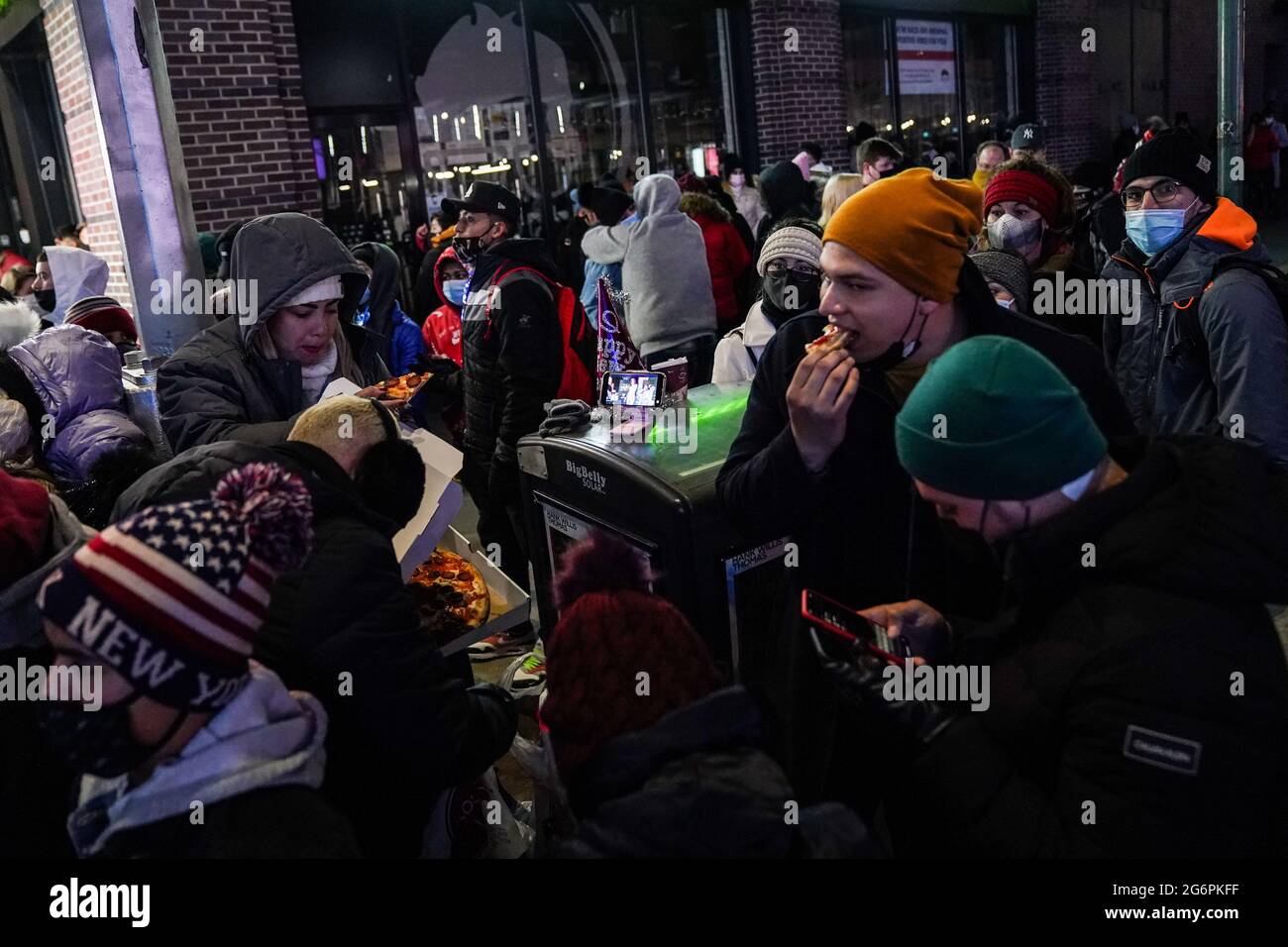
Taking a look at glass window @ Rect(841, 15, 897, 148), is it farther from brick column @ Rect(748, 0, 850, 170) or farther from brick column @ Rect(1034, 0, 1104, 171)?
brick column @ Rect(1034, 0, 1104, 171)

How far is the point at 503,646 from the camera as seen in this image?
4.81 meters

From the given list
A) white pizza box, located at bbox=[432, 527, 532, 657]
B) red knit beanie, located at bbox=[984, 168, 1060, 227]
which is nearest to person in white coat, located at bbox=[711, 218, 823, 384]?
red knit beanie, located at bbox=[984, 168, 1060, 227]

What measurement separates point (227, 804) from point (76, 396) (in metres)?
2.51

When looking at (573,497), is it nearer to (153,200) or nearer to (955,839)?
(955,839)

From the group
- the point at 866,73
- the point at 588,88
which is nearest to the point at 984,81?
the point at 866,73

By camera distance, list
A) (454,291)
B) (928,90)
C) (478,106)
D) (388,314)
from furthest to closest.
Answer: (928,90)
(478,106)
(454,291)
(388,314)

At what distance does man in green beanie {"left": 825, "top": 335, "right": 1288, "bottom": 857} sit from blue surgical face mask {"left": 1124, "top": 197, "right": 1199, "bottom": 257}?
7.48ft

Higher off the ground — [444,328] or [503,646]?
[444,328]

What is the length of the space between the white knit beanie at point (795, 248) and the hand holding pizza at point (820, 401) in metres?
1.93

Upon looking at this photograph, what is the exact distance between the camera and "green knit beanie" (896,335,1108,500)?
1581mm

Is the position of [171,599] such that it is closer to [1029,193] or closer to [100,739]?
[100,739]

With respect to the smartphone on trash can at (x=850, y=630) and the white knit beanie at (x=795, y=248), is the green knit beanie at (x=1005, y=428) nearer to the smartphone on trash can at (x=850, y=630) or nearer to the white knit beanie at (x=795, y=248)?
the smartphone on trash can at (x=850, y=630)

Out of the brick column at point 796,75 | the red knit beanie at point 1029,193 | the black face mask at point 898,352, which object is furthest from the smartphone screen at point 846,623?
the brick column at point 796,75

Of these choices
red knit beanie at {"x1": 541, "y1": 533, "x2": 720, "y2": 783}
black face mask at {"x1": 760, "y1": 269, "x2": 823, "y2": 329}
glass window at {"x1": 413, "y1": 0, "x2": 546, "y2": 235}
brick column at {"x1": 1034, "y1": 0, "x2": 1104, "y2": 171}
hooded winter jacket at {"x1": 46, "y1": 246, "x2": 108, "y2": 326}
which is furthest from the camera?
brick column at {"x1": 1034, "y1": 0, "x2": 1104, "y2": 171}
